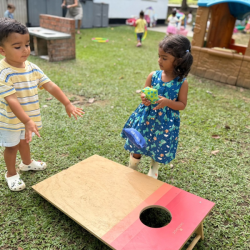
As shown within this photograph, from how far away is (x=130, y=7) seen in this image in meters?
15.2

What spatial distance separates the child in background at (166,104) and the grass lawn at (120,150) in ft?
1.82

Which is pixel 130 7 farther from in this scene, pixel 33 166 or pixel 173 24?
pixel 33 166

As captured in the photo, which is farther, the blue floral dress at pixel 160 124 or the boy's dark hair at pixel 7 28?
the blue floral dress at pixel 160 124

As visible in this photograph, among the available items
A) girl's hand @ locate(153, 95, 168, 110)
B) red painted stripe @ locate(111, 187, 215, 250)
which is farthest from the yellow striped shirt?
red painted stripe @ locate(111, 187, 215, 250)

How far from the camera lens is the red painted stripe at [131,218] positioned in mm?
1714

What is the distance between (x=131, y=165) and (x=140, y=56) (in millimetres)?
5646

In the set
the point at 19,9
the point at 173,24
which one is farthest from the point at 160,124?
the point at 19,9

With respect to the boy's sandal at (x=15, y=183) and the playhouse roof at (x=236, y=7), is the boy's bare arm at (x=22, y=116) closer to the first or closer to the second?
the boy's sandal at (x=15, y=183)

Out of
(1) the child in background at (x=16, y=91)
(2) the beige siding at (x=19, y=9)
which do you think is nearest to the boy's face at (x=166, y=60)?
(1) the child in background at (x=16, y=91)

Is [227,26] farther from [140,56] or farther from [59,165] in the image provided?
[59,165]

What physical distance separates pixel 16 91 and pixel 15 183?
86 cm

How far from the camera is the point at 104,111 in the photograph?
4.00m

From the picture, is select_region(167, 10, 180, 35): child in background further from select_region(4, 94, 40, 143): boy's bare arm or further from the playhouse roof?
select_region(4, 94, 40, 143): boy's bare arm

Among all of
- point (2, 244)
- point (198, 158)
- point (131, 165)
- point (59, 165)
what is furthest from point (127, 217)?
point (198, 158)
